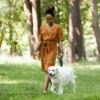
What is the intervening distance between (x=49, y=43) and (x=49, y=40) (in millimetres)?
78

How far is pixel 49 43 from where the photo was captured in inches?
418

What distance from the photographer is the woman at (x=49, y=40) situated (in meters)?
10.5

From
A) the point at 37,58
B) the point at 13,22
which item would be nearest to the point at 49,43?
the point at 37,58

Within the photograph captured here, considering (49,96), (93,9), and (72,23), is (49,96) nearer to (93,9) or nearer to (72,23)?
(72,23)

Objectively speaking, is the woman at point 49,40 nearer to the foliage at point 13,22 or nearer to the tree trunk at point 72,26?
the tree trunk at point 72,26

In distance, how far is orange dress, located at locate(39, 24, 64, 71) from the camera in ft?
34.6

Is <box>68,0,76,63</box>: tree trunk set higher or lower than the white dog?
higher

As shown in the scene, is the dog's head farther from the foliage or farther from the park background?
the foliage

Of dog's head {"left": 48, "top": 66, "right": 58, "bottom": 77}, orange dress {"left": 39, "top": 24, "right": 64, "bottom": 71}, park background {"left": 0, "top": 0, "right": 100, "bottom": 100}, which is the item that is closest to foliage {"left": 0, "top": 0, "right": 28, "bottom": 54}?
park background {"left": 0, "top": 0, "right": 100, "bottom": 100}

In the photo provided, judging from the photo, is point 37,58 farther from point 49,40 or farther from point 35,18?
point 49,40

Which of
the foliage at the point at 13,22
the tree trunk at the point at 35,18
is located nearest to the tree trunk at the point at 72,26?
the tree trunk at the point at 35,18

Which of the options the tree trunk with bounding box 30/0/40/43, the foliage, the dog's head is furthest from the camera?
the foliage

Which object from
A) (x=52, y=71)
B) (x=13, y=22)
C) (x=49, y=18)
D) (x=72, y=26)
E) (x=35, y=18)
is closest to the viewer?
(x=52, y=71)

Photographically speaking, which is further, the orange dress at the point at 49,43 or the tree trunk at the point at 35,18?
the tree trunk at the point at 35,18
